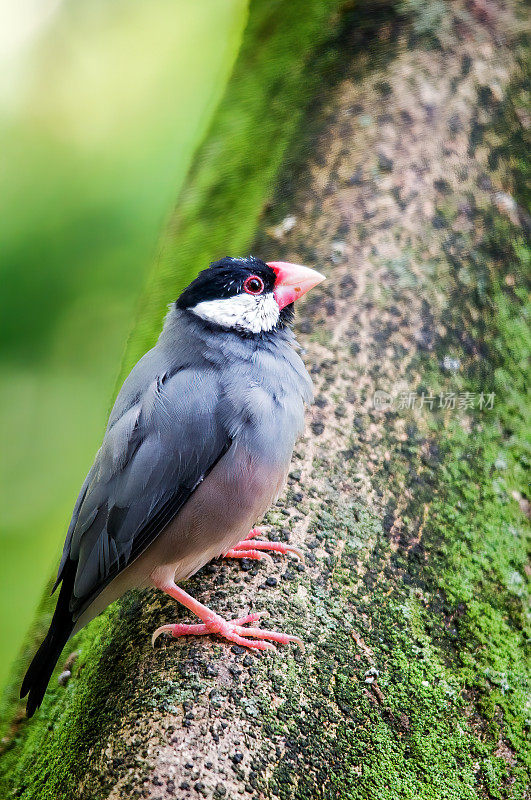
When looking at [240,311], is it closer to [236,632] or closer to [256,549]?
[256,549]

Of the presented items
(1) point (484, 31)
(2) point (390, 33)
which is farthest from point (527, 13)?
(2) point (390, 33)

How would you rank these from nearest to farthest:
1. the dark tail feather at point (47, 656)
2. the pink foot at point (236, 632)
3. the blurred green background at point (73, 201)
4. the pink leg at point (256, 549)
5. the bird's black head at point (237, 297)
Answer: the pink foot at point (236, 632) < the dark tail feather at point (47, 656) < the pink leg at point (256, 549) < the bird's black head at point (237, 297) < the blurred green background at point (73, 201)

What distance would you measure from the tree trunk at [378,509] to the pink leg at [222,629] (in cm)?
4

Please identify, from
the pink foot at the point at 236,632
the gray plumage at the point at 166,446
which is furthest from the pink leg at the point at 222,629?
the gray plumage at the point at 166,446

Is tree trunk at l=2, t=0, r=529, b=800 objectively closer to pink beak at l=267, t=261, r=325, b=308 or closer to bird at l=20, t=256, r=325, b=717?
bird at l=20, t=256, r=325, b=717

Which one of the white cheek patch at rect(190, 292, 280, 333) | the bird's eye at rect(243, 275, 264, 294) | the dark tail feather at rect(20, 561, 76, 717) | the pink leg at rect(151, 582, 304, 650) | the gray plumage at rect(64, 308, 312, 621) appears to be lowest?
the dark tail feather at rect(20, 561, 76, 717)

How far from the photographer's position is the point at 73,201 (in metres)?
5.18

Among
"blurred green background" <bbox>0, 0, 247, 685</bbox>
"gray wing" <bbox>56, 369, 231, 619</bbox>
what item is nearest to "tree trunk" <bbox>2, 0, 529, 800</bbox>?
"gray wing" <bbox>56, 369, 231, 619</bbox>

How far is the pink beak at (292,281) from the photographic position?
2.20m

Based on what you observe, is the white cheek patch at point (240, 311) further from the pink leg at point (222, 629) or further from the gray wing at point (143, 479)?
the pink leg at point (222, 629)

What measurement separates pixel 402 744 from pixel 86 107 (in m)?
5.68

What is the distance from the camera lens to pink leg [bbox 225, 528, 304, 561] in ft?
6.24

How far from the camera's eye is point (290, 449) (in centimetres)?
190

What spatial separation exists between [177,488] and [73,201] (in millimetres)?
3970
